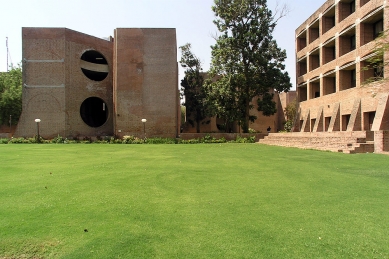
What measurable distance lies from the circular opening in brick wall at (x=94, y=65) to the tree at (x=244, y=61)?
15.0m

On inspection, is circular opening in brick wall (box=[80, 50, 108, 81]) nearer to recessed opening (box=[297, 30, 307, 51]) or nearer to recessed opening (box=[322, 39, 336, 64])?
recessed opening (box=[297, 30, 307, 51])

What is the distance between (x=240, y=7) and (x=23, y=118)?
26.0 metres

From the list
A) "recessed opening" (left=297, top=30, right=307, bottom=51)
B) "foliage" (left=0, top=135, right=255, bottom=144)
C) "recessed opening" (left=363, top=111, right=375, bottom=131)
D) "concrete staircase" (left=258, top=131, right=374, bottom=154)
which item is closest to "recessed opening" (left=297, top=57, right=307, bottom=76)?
"recessed opening" (left=297, top=30, right=307, bottom=51)

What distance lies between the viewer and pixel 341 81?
23.9 metres

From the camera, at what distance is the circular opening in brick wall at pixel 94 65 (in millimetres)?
34688

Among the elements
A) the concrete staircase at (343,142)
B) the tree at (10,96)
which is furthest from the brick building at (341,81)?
the tree at (10,96)

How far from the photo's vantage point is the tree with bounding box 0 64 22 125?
37.5m

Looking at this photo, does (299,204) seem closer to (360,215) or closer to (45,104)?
(360,215)

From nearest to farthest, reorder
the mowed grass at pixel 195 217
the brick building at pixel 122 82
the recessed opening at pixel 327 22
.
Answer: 1. the mowed grass at pixel 195 217
2. the recessed opening at pixel 327 22
3. the brick building at pixel 122 82

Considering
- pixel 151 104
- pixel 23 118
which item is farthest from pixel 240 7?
pixel 23 118

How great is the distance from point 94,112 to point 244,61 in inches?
815

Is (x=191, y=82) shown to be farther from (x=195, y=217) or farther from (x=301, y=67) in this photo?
(x=195, y=217)

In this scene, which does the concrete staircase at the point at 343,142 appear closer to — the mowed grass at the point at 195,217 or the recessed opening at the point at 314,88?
the mowed grass at the point at 195,217

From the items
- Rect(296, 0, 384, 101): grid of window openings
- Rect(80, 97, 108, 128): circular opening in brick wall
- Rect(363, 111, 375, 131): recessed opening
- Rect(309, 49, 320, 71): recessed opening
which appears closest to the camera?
Rect(363, 111, 375, 131): recessed opening
